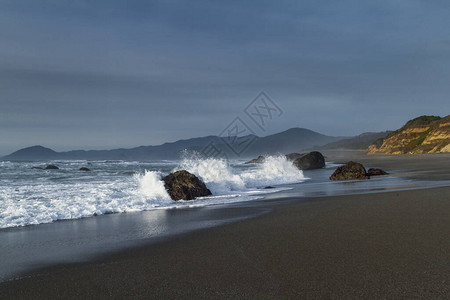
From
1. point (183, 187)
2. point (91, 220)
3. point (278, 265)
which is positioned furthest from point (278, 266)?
point (183, 187)

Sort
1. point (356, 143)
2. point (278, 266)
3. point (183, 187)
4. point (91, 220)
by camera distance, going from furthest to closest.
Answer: point (356, 143) → point (183, 187) → point (91, 220) → point (278, 266)

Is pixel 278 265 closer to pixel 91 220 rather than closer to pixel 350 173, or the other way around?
pixel 91 220

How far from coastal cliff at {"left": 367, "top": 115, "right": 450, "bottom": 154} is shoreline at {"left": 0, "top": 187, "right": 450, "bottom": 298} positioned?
172 feet

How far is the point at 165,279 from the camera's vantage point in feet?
14.0

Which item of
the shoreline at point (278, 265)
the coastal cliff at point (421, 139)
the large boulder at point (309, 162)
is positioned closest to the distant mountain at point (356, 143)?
the coastal cliff at point (421, 139)

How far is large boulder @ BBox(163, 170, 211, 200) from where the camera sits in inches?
508

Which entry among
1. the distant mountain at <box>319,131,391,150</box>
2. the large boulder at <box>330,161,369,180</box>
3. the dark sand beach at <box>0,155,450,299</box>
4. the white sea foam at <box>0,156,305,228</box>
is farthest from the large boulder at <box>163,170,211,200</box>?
the distant mountain at <box>319,131,391,150</box>

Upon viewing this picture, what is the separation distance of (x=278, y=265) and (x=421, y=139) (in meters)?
71.8

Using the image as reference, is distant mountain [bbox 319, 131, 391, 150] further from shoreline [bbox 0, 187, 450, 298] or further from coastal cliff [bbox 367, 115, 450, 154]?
shoreline [bbox 0, 187, 450, 298]

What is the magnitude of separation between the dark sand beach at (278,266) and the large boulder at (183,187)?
6050 mm

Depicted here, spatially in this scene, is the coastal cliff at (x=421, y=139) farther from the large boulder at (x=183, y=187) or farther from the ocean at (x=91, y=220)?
the ocean at (x=91, y=220)

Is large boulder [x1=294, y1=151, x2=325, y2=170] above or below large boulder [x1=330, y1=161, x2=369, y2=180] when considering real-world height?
above

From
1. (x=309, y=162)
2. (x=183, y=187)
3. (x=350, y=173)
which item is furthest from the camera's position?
(x=309, y=162)

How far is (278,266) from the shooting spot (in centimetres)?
452
